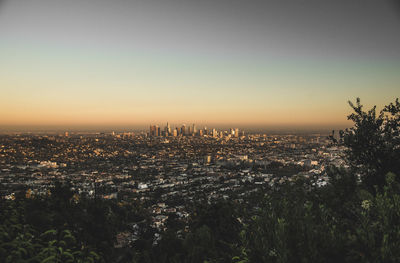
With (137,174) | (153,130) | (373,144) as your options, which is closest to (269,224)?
(373,144)

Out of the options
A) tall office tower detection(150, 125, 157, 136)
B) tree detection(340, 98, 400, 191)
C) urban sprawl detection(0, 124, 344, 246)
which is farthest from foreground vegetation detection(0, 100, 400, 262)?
tall office tower detection(150, 125, 157, 136)

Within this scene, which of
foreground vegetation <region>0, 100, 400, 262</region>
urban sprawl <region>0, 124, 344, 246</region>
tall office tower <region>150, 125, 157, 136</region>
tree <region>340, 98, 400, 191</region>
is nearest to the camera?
foreground vegetation <region>0, 100, 400, 262</region>

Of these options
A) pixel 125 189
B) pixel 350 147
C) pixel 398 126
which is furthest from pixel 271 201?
pixel 125 189

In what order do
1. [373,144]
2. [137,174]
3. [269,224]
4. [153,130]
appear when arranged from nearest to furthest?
[269,224]
[373,144]
[137,174]
[153,130]

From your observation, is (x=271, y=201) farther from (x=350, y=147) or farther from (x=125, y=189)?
(x=125, y=189)

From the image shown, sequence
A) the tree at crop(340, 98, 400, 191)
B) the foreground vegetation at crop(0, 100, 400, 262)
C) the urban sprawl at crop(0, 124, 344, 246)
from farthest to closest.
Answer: the urban sprawl at crop(0, 124, 344, 246) < the tree at crop(340, 98, 400, 191) < the foreground vegetation at crop(0, 100, 400, 262)

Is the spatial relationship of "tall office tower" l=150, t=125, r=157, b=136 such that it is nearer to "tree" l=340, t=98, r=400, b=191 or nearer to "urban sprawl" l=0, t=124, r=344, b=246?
"urban sprawl" l=0, t=124, r=344, b=246

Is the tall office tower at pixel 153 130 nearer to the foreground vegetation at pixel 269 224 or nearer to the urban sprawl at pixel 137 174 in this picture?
the urban sprawl at pixel 137 174

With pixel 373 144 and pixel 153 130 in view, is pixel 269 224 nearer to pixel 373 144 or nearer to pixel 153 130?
pixel 373 144

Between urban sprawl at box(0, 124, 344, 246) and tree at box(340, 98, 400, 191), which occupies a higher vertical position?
tree at box(340, 98, 400, 191)

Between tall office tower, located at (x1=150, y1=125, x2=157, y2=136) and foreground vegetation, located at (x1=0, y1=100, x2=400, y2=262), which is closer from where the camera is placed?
foreground vegetation, located at (x1=0, y1=100, x2=400, y2=262)
